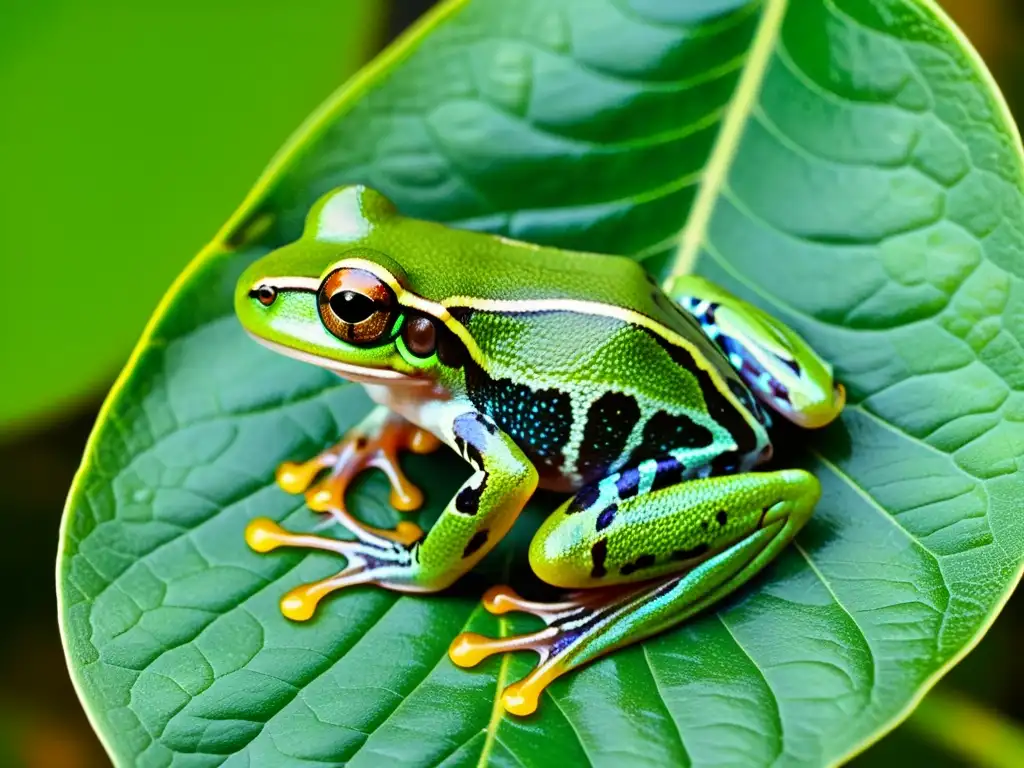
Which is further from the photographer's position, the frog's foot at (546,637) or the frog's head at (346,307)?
the frog's head at (346,307)

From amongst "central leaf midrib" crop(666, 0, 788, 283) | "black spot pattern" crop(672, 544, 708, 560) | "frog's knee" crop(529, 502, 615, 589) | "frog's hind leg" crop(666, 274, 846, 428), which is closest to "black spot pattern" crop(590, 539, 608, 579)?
"frog's knee" crop(529, 502, 615, 589)

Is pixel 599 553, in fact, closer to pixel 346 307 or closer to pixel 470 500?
pixel 470 500

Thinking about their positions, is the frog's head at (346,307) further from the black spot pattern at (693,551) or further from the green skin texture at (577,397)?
the black spot pattern at (693,551)

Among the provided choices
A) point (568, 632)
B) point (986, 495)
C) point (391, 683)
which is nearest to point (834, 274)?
point (986, 495)

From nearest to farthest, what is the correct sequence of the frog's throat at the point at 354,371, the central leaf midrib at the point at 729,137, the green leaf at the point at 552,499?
the green leaf at the point at 552,499, the frog's throat at the point at 354,371, the central leaf midrib at the point at 729,137

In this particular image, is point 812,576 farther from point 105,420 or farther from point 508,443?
point 105,420

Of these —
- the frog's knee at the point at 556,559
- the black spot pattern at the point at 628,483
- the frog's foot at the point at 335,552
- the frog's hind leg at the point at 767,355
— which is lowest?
the frog's foot at the point at 335,552

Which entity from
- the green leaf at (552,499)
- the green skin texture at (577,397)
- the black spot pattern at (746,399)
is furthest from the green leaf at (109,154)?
the black spot pattern at (746,399)
